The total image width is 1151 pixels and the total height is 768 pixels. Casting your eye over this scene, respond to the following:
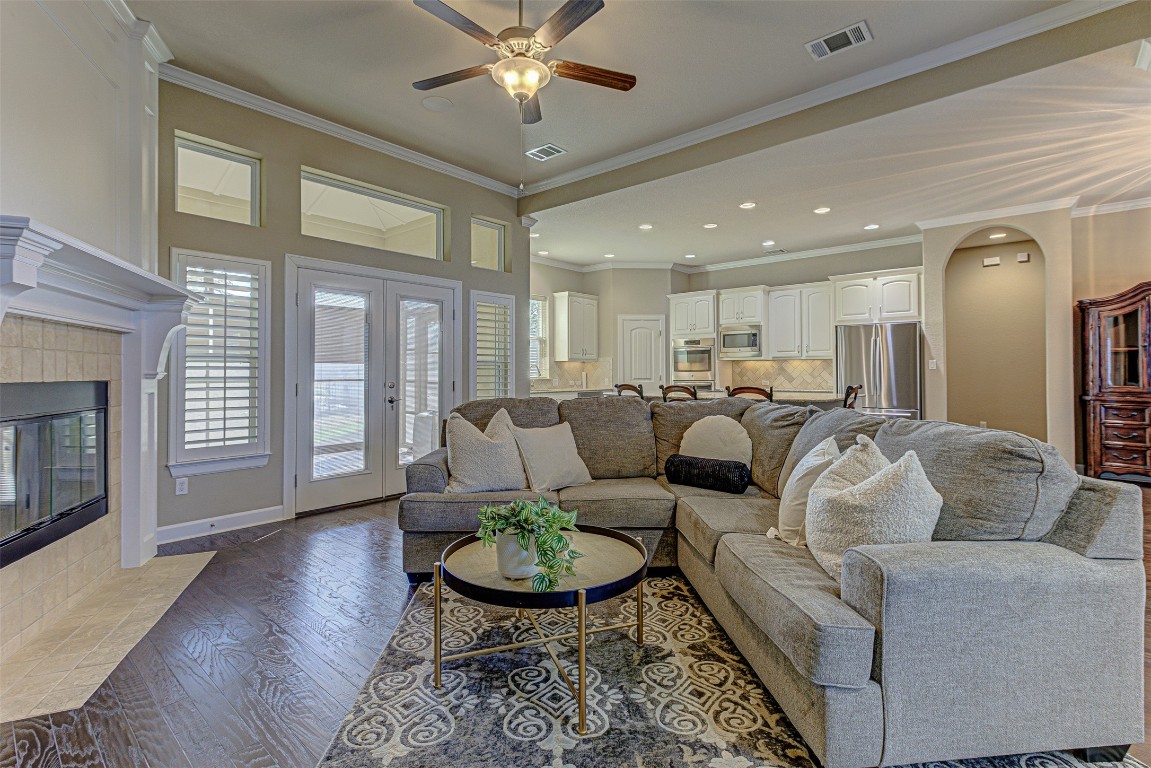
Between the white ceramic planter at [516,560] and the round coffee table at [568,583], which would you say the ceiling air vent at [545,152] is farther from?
the white ceramic planter at [516,560]

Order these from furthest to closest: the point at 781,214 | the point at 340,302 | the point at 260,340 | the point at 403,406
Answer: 1. the point at 781,214
2. the point at 403,406
3. the point at 340,302
4. the point at 260,340

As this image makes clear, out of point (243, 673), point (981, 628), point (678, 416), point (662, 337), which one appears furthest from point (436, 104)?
point (662, 337)

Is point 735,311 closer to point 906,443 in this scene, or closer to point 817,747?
point 906,443

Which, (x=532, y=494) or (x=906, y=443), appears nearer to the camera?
(x=906, y=443)

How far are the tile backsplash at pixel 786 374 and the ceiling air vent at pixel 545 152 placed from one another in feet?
15.5

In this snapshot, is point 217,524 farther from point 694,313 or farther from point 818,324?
point 818,324

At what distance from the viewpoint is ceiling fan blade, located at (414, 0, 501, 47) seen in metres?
2.28

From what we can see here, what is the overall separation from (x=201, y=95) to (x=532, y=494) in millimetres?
3576

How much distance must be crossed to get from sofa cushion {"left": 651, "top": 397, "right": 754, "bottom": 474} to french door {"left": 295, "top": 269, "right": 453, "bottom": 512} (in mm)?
2418

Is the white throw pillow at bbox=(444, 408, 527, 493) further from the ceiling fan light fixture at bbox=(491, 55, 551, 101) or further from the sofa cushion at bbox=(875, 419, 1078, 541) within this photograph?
the sofa cushion at bbox=(875, 419, 1078, 541)

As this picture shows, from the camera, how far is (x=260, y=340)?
159 inches

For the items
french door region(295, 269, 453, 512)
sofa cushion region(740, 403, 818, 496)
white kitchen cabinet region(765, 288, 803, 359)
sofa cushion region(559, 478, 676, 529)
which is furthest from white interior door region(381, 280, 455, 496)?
white kitchen cabinet region(765, 288, 803, 359)

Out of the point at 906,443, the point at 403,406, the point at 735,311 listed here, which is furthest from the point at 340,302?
the point at 735,311

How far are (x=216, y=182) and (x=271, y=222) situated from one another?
0.43 meters
